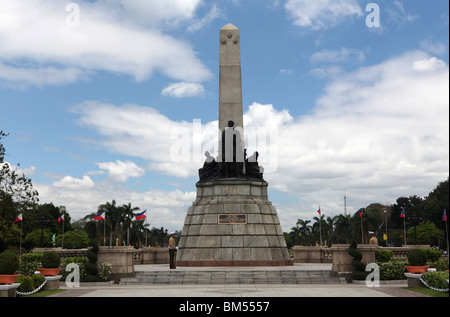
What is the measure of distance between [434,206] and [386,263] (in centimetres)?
6145

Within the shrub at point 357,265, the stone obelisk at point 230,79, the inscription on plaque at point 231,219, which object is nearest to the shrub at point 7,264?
the inscription on plaque at point 231,219

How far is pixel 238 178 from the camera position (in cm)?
3019

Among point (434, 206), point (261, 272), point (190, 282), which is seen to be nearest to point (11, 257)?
point (190, 282)

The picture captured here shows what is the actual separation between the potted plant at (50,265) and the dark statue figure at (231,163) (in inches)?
497

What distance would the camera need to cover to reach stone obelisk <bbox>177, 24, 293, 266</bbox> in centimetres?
2762

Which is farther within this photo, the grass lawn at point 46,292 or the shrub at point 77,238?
the shrub at point 77,238

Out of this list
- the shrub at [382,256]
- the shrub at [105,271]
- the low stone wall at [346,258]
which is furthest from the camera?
the shrub at [382,256]

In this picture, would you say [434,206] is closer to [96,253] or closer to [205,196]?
[205,196]

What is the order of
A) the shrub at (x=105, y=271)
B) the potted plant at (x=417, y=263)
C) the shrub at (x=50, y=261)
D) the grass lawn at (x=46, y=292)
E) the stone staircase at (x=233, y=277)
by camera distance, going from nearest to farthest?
1. the grass lawn at (x=46, y=292)
2. the potted plant at (x=417, y=263)
3. the shrub at (x=50, y=261)
4. the stone staircase at (x=233, y=277)
5. the shrub at (x=105, y=271)

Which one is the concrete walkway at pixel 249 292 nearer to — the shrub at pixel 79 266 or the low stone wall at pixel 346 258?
the shrub at pixel 79 266

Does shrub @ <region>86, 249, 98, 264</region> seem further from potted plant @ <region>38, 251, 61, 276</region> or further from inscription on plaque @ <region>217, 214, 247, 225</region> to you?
inscription on plaque @ <region>217, 214, 247, 225</region>

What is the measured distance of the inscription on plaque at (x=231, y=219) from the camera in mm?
28484

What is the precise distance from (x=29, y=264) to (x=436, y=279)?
59.7ft

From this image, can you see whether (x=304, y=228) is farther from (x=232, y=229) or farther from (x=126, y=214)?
(x=232, y=229)
